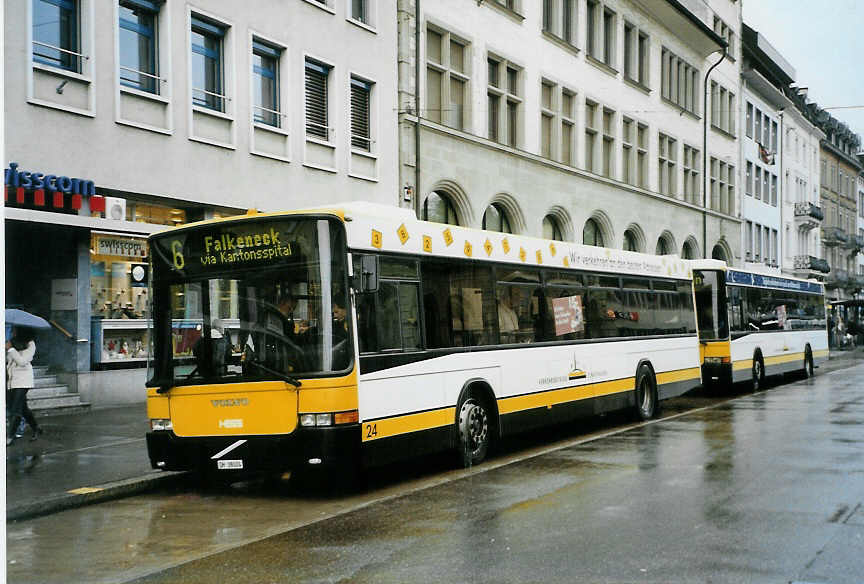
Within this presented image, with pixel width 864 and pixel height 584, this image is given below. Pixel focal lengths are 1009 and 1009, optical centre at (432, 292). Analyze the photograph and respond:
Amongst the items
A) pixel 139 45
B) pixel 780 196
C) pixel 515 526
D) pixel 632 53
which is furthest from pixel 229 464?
pixel 780 196

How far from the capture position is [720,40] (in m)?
46.7

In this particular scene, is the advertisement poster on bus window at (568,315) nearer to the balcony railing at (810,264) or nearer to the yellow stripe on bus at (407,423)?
the yellow stripe on bus at (407,423)

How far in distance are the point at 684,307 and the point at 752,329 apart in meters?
6.20

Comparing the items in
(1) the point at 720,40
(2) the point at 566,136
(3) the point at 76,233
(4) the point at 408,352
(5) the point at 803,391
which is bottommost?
(5) the point at 803,391

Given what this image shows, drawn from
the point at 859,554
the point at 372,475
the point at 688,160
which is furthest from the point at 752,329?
the point at 688,160

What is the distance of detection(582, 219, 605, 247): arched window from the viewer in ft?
117

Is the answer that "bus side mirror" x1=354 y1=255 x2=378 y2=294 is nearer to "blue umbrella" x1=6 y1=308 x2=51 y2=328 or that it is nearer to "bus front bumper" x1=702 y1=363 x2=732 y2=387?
"blue umbrella" x1=6 y1=308 x2=51 y2=328

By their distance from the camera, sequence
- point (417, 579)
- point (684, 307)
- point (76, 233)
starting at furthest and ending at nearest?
point (684, 307), point (76, 233), point (417, 579)

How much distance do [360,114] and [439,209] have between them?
4.23m

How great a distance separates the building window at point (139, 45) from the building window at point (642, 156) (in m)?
25.6

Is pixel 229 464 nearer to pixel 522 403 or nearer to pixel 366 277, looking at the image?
pixel 366 277

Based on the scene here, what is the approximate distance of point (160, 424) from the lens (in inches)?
404

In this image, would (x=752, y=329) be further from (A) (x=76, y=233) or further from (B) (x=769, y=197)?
(B) (x=769, y=197)

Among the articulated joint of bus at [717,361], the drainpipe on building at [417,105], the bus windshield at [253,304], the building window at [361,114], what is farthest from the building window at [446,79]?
the bus windshield at [253,304]
